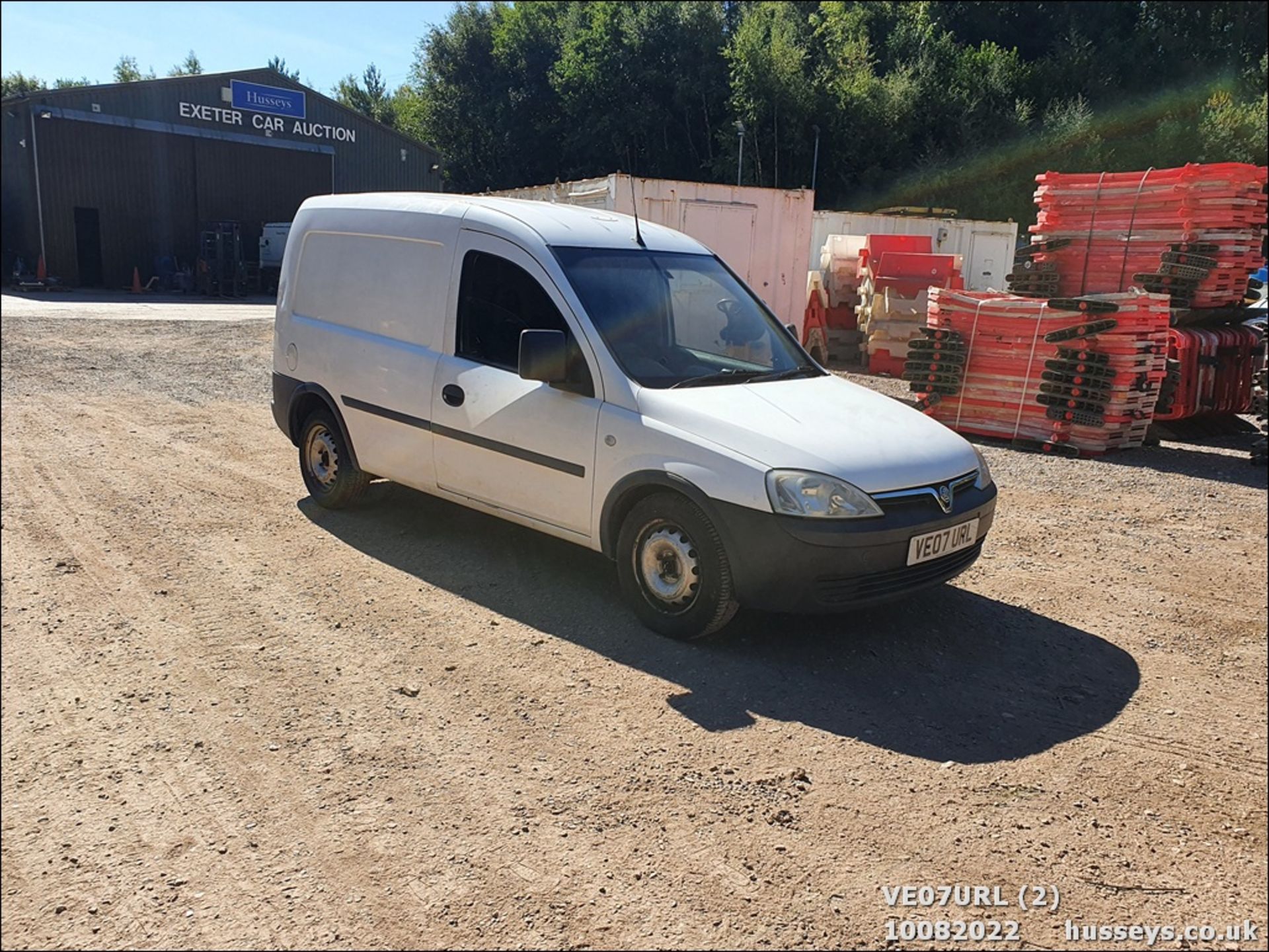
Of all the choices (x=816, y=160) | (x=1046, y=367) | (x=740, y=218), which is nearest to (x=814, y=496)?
(x=1046, y=367)

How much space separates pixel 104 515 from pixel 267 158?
27.4 feet

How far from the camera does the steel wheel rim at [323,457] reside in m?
6.27

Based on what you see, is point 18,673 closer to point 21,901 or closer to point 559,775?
Answer: point 21,901

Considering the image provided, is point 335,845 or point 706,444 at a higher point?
point 706,444

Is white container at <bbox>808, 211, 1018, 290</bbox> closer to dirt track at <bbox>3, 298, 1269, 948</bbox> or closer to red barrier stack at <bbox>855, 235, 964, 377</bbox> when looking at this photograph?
red barrier stack at <bbox>855, 235, 964, 377</bbox>

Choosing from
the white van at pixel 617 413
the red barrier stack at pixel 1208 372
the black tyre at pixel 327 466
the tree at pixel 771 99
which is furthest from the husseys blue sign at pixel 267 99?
the tree at pixel 771 99

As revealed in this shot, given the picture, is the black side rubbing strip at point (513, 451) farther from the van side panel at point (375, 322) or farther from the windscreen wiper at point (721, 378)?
the windscreen wiper at point (721, 378)

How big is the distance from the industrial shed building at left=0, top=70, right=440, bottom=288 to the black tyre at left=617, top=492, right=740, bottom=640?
2.49 m

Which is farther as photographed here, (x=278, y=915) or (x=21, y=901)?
(x=278, y=915)

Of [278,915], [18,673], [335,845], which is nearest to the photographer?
[18,673]

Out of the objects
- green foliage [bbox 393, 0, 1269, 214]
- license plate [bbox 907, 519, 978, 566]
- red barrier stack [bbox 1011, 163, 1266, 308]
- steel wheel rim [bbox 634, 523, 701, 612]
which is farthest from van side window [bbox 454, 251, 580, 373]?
green foliage [bbox 393, 0, 1269, 214]

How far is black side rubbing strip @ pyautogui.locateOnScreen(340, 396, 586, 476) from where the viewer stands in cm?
481

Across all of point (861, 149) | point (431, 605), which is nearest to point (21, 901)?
point (431, 605)

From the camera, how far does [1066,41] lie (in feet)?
127
